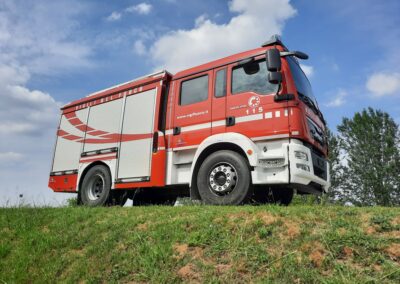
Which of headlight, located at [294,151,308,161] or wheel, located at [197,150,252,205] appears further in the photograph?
wheel, located at [197,150,252,205]

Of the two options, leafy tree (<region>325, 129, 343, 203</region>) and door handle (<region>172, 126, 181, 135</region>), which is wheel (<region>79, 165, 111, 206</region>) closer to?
door handle (<region>172, 126, 181, 135</region>)

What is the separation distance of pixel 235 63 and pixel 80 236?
13.6ft

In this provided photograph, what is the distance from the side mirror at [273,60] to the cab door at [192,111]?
1.44 meters

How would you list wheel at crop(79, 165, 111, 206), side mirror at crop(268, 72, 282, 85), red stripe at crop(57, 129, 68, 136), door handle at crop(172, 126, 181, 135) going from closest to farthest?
side mirror at crop(268, 72, 282, 85) < door handle at crop(172, 126, 181, 135) < wheel at crop(79, 165, 111, 206) < red stripe at crop(57, 129, 68, 136)

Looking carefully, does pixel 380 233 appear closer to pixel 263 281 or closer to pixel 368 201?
pixel 263 281

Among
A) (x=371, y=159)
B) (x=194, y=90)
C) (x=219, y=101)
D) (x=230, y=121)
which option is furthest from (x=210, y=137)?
(x=371, y=159)

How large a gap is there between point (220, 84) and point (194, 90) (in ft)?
2.22

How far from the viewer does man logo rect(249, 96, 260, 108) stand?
6.78m

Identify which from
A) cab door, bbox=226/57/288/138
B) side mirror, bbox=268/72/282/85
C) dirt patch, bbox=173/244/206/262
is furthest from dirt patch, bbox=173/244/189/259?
side mirror, bbox=268/72/282/85

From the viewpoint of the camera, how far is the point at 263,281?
354 centimetres

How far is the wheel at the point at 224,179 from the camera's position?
21.4 feet

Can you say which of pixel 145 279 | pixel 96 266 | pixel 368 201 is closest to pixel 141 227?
pixel 96 266

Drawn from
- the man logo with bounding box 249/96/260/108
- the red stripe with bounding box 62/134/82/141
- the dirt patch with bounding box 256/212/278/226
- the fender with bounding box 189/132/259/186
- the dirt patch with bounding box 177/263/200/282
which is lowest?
the dirt patch with bounding box 177/263/200/282

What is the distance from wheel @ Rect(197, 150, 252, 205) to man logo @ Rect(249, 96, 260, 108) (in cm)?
92
